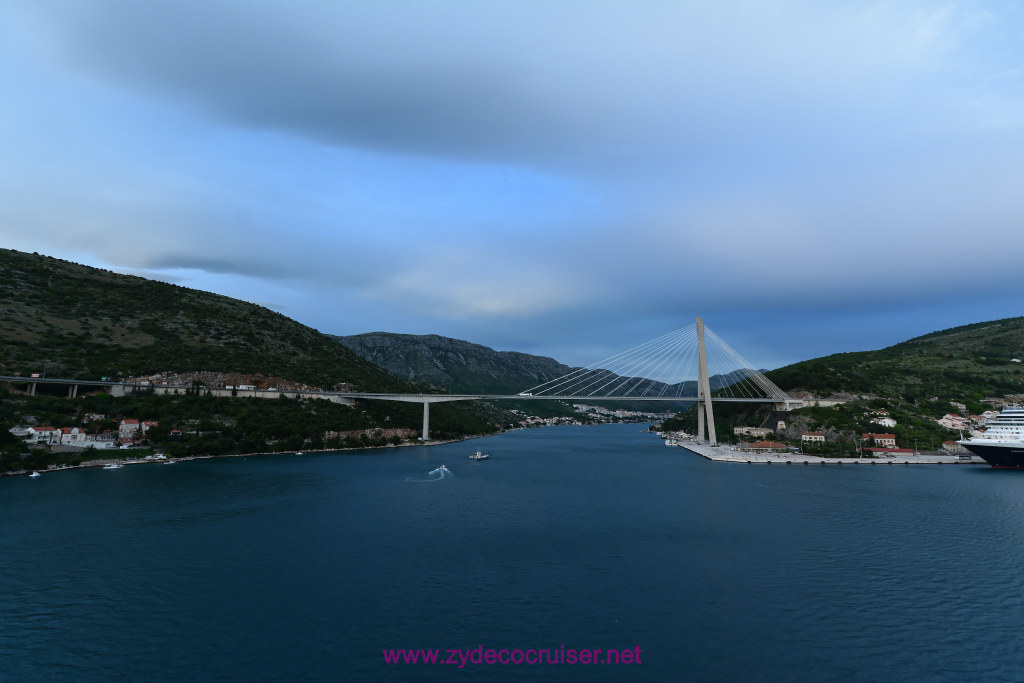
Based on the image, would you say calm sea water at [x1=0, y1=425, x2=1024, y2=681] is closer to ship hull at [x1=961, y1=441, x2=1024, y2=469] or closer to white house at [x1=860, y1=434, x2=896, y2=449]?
ship hull at [x1=961, y1=441, x2=1024, y2=469]

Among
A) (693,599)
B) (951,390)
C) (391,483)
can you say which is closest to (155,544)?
(391,483)

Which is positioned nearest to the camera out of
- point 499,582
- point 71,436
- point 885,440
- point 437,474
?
point 499,582

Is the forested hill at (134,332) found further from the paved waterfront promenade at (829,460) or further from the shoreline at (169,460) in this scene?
the paved waterfront promenade at (829,460)

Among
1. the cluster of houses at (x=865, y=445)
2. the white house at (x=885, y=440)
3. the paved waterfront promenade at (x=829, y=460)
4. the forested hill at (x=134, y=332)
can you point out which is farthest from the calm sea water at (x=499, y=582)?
the white house at (x=885, y=440)

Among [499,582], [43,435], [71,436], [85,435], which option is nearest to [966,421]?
[499,582]

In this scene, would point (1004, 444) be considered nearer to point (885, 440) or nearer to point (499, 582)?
point (885, 440)

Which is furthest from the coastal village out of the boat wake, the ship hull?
A: the boat wake
